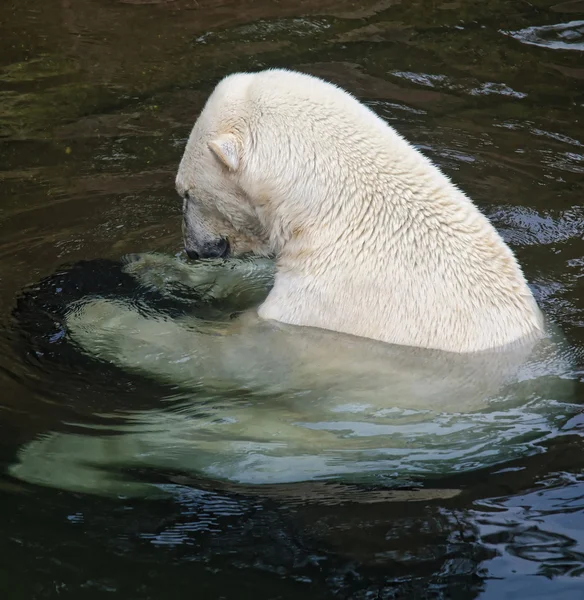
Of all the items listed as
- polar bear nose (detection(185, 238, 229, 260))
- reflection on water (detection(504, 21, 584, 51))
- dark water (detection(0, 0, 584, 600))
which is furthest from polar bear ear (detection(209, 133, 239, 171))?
reflection on water (detection(504, 21, 584, 51))

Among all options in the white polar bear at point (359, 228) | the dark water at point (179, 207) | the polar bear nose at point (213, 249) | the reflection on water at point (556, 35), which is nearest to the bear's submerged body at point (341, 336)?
the white polar bear at point (359, 228)

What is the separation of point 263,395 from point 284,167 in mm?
1053

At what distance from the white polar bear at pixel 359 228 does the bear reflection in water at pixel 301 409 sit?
12 centimetres

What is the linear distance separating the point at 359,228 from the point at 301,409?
858 millimetres

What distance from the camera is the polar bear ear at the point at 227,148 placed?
4.20 meters

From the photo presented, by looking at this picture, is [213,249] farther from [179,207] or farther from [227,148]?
[179,207]

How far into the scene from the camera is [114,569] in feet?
9.83

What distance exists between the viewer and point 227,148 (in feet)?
13.8

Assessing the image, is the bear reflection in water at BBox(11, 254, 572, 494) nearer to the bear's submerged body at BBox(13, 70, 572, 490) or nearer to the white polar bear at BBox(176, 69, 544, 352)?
the bear's submerged body at BBox(13, 70, 572, 490)

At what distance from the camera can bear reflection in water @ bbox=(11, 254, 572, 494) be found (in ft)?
11.9

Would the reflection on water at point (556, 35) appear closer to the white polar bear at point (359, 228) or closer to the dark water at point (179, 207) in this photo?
the dark water at point (179, 207)

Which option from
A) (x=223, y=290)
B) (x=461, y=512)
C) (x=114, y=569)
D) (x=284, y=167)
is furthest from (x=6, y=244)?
(x=461, y=512)

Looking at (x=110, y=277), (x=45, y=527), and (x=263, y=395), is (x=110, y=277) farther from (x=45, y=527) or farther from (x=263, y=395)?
(x=45, y=527)

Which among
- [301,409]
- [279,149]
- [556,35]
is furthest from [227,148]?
[556,35]
